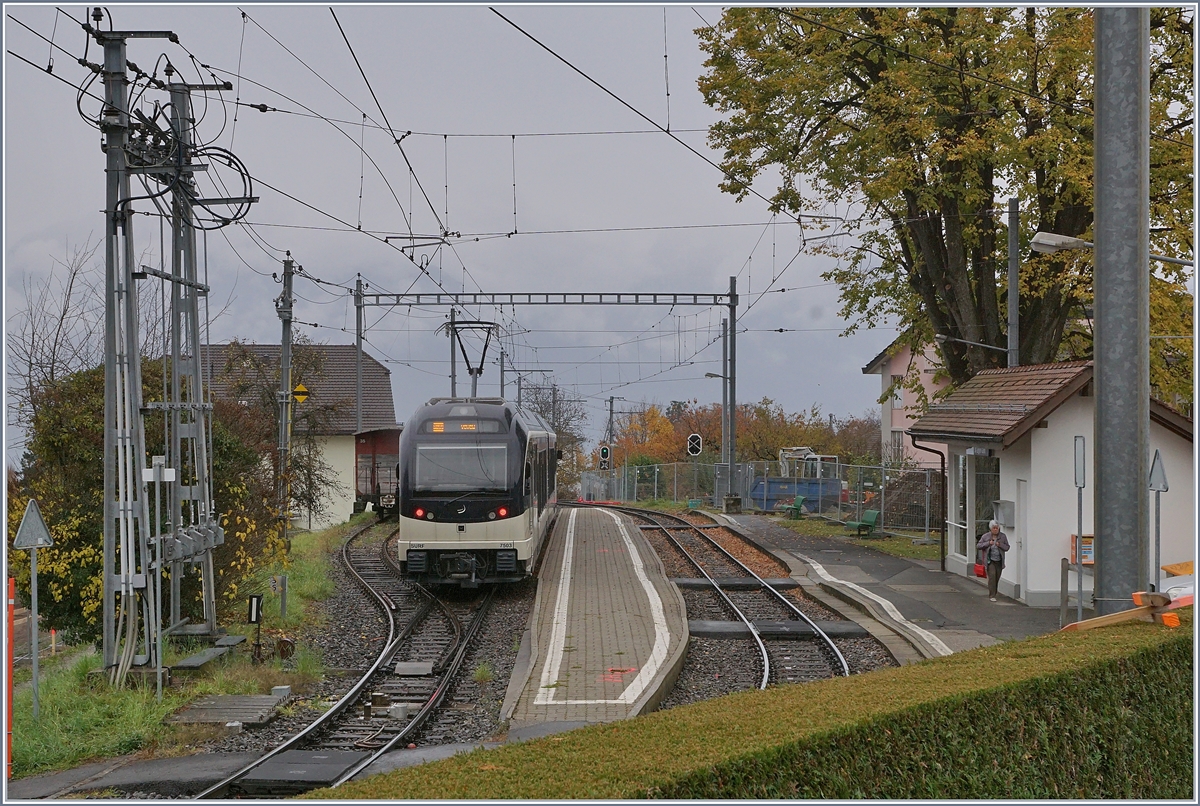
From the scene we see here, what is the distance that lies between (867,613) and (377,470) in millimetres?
23460

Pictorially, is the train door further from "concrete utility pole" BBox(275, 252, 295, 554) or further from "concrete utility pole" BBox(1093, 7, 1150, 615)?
"concrete utility pole" BBox(1093, 7, 1150, 615)

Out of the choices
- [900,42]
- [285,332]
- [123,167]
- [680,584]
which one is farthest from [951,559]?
[123,167]

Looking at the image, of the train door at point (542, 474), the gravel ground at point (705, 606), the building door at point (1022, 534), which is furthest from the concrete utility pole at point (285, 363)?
the building door at point (1022, 534)

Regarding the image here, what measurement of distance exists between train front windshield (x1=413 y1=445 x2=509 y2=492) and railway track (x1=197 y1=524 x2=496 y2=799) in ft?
6.15

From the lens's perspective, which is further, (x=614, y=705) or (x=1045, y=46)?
(x=1045, y=46)

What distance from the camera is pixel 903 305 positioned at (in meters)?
27.3

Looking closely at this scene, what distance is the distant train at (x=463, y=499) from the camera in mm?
17906

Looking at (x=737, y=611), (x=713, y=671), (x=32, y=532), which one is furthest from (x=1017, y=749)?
(x=737, y=611)

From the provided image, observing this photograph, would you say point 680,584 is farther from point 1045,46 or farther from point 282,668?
point 1045,46

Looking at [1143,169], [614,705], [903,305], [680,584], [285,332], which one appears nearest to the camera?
[1143,169]

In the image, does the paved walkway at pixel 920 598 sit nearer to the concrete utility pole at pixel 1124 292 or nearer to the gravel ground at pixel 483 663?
the gravel ground at pixel 483 663

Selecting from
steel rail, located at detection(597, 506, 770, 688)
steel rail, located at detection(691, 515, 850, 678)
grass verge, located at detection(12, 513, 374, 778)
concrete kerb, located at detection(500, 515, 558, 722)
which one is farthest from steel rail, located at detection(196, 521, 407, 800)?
steel rail, located at detection(691, 515, 850, 678)

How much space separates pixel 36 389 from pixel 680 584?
10.9m

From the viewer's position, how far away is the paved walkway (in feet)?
48.8
